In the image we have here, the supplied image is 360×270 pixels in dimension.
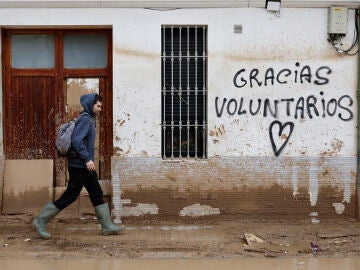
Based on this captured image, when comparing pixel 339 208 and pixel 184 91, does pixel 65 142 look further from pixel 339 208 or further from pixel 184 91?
pixel 339 208

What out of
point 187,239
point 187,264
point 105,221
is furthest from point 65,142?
point 187,264

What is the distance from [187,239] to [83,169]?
1.48 m

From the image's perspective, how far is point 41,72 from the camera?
28.2 ft

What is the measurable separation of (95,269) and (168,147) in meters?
2.53

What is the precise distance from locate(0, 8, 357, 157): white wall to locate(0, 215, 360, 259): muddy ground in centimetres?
94

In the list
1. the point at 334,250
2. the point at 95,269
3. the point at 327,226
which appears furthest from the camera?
the point at 327,226

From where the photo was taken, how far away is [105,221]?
7.51 metres

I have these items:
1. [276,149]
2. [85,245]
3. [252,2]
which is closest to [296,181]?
[276,149]

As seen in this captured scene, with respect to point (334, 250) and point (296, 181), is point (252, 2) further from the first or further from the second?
point (334, 250)

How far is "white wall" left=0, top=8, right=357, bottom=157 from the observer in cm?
826

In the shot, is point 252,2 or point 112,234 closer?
point 112,234

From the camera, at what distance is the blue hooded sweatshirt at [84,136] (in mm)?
7199

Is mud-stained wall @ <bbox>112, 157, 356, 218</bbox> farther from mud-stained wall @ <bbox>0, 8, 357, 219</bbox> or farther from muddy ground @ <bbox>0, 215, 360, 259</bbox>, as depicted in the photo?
muddy ground @ <bbox>0, 215, 360, 259</bbox>

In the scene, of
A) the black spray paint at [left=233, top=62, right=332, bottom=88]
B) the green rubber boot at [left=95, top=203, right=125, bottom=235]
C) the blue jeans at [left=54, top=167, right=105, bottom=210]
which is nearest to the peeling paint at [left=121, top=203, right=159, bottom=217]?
the green rubber boot at [left=95, top=203, right=125, bottom=235]
